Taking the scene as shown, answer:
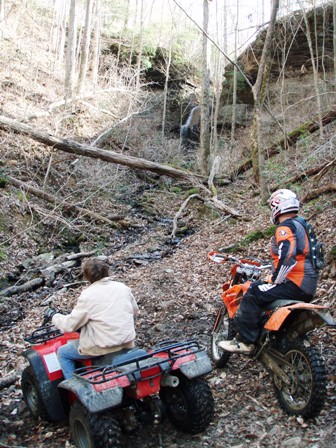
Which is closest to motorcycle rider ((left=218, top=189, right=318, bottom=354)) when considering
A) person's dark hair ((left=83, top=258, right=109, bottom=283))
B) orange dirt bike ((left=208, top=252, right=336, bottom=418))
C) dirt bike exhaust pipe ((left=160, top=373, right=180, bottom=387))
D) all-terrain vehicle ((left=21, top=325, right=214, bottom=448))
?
orange dirt bike ((left=208, top=252, right=336, bottom=418))

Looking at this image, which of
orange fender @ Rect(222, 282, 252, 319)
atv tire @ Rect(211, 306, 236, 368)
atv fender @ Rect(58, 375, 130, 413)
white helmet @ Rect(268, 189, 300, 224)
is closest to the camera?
atv fender @ Rect(58, 375, 130, 413)

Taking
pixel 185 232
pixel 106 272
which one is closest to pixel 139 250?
pixel 185 232

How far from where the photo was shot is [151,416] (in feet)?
13.0

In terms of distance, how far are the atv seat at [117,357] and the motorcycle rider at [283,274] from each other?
1.14 meters

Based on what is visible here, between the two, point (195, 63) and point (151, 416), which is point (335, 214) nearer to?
point (151, 416)

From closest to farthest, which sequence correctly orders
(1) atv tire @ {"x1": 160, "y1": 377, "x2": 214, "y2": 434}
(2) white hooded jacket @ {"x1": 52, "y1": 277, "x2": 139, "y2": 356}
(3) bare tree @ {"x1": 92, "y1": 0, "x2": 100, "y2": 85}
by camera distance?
(1) atv tire @ {"x1": 160, "y1": 377, "x2": 214, "y2": 434}, (2) white hooded jacket @ {"x1": 52, "y1": 277, "x2": 139, "y2": 356}, (3) bare tree @ {"x1": 92, "y1": 0, "x2": 100, "y2": 85}

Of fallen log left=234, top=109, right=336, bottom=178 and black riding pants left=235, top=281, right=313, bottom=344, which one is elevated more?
fallen log left=234, top=109, right=336, bottom=178

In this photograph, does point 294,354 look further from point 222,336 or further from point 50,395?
point 50,395

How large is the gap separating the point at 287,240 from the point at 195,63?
33016 millimetres

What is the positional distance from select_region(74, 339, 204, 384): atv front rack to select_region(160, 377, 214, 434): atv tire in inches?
9.5

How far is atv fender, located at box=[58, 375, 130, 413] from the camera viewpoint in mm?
3332

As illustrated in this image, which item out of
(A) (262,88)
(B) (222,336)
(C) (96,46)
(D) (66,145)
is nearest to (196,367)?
(B) (222,336)

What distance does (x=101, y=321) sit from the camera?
3.94 meters

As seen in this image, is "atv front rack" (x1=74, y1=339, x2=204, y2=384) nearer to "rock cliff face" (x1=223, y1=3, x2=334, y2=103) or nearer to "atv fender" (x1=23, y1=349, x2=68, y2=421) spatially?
"atv fender" (x1=23, y1=349, x2=68, y2=421)
